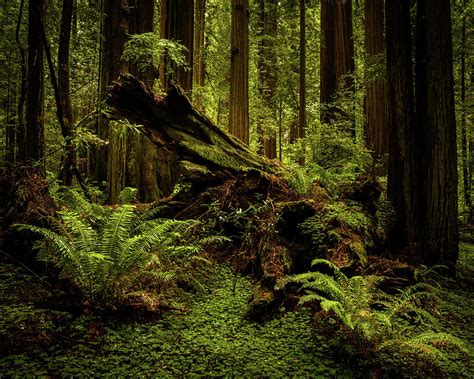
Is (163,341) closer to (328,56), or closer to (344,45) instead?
(328,56)

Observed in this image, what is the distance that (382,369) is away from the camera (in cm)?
269

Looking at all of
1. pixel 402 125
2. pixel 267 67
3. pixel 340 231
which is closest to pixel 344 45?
pixel 267 67

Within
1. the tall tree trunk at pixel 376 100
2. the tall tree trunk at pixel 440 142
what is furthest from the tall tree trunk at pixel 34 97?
the tall tree trunk at pixel 376 100

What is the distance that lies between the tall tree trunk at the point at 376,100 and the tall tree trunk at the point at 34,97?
723 cm

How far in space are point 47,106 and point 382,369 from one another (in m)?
14.5

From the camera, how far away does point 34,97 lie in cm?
549

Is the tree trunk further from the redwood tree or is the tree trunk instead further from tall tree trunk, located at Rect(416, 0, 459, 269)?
the redwood tree

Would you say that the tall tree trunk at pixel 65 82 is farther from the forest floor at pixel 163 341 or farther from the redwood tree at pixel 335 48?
the redwood tree at pixel 335 48

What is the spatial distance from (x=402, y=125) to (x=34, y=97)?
5634mm

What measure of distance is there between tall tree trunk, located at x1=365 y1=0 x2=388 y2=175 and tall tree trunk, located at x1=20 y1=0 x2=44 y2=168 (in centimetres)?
723

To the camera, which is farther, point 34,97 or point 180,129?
point 180,129

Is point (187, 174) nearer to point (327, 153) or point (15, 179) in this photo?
point (15, 179)

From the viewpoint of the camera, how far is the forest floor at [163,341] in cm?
259

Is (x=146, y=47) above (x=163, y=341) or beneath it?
above
